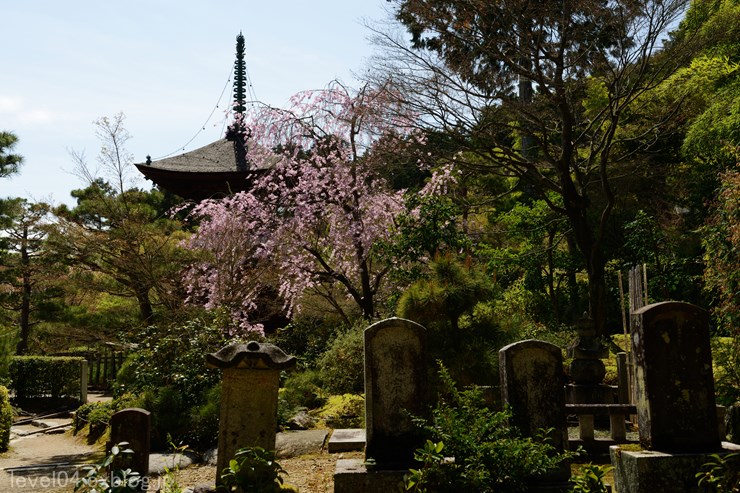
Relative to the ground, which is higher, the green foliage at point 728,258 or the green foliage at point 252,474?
the green foliage at point 728,258

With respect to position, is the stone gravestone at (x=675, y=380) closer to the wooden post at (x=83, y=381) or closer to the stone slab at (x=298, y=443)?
the stone slab at (x=298, y=443)

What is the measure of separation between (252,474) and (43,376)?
46.8 ft

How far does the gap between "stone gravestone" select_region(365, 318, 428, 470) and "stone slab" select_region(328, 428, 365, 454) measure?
1393 mm

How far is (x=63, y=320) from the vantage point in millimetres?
18719

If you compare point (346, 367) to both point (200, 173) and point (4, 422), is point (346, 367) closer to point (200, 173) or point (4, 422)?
point (4, 422)

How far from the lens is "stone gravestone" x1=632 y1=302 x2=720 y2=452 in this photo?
5262 mm

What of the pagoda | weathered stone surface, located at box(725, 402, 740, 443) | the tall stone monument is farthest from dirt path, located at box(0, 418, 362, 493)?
the pagoda

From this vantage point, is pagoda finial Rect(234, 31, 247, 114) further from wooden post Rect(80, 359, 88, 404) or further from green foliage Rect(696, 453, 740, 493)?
green foliage Rect(696, 453, 740, 493)

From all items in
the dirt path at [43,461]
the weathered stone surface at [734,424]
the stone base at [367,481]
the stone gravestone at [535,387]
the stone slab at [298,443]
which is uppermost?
the stone gravestone at [535,387]

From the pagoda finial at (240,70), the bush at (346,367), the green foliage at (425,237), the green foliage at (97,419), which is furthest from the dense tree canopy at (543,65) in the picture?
the pagoda finial at (240,70)

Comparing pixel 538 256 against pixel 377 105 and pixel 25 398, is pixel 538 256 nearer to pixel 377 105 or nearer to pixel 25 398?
pixel 377 105

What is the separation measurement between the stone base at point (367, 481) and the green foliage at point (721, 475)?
2250 mm

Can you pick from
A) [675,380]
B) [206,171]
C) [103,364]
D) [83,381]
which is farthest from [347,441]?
[103,364]

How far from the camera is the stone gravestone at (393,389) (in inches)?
228
